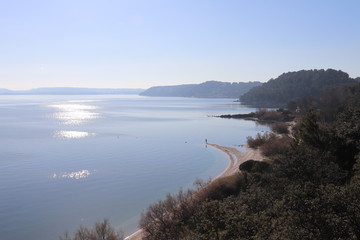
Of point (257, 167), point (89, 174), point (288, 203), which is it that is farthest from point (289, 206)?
point (89, 174)

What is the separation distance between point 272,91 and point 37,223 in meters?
182

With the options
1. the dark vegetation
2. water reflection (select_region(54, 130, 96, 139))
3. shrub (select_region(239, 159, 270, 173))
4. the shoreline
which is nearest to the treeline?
the dark vegetation

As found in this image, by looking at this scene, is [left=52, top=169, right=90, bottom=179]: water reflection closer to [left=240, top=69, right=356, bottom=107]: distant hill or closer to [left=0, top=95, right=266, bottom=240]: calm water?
[left=0, top=95, right=266, bottom=240]: calm water

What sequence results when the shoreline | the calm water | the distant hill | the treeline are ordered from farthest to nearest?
the distant hill → the shoreline → the calm water → the treeline

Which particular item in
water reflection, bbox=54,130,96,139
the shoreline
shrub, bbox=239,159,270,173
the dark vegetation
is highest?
the dark vegetation

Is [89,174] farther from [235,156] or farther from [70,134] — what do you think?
[70,134]

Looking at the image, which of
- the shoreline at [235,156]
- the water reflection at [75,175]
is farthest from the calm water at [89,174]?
the shoreline at [235,156]

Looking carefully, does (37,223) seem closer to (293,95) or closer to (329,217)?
(329,217)

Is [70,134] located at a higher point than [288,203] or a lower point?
lower

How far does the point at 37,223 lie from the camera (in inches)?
995

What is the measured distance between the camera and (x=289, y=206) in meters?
10.7

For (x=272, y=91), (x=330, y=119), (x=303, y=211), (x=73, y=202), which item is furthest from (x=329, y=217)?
(x=272, y=91)

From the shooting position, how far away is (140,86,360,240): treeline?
9219 mm

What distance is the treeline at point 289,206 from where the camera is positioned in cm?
922
